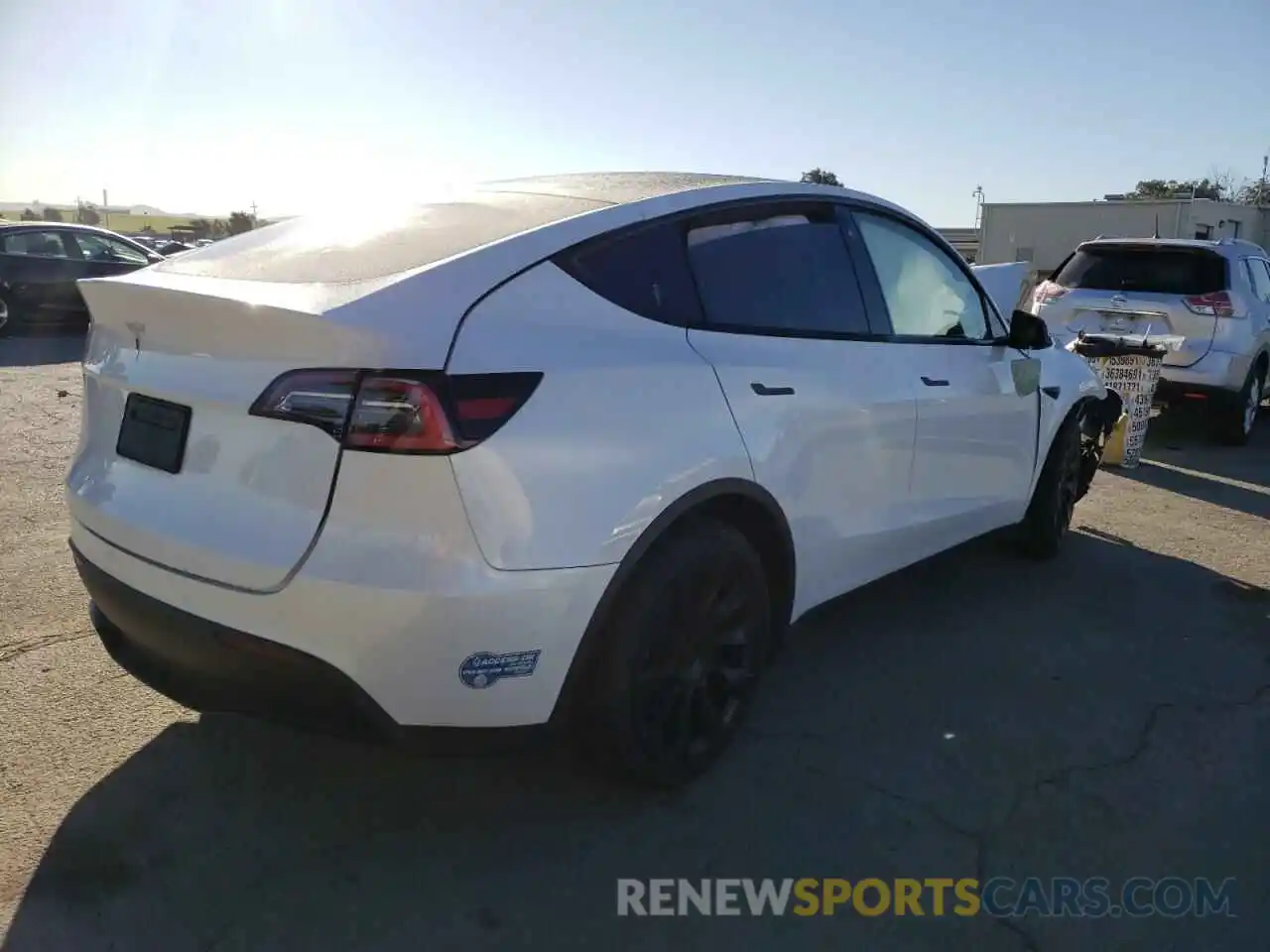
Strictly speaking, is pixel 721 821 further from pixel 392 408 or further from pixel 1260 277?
pixel 1260 277

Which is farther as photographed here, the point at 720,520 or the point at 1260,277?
the point at 1260,277

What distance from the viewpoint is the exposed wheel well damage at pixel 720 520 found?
2.52 m

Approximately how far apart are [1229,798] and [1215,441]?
7.27 meters

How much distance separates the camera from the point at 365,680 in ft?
7.50

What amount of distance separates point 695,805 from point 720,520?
0.82 meters

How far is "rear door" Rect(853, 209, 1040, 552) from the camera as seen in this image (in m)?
3.82

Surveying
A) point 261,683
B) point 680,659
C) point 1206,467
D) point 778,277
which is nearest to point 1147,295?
point 1206,467

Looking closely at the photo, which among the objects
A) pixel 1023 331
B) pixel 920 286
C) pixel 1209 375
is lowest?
pixel 1209 375

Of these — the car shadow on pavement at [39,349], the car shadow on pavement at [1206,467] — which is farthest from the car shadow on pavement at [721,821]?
the car shadow on pavement at [39,349]

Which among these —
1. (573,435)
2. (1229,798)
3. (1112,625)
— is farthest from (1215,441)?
(573,435)

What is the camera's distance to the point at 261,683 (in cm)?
233

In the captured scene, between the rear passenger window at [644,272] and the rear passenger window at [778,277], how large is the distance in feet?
0.23

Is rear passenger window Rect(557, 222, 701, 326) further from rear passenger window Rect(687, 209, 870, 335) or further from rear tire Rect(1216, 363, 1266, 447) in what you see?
rear tire Rect(1216, 363, 1266, 447)

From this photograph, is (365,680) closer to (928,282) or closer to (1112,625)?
(928,282)
